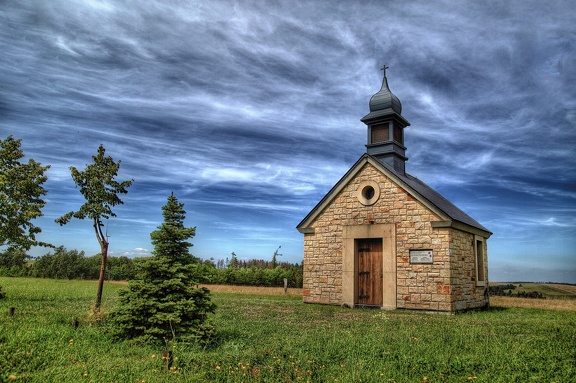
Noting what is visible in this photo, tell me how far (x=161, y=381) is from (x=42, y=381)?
1.57m

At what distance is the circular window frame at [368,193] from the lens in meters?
16.4

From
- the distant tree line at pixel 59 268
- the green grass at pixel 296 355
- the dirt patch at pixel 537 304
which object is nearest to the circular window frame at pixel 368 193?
the green grass at pixel 296 355

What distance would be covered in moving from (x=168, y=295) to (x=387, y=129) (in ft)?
43.9

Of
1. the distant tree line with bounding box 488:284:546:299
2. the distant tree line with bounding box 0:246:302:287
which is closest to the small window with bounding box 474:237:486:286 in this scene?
the distant tree line with bounding box 488:284:546:299

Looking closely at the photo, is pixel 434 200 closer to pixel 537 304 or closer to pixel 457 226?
pixel 457 226

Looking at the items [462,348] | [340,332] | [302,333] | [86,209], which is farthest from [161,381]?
[86,209]

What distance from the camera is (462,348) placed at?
25.0 ft

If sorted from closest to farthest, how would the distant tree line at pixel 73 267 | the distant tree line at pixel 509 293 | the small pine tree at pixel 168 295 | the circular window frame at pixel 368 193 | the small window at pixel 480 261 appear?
the small pine tree at pixel 168 295 → the circular window frame at pixel 368 193 → the small window at pixel 480 261 → the distant tree line at pixel 509 293 → the distant tree line at pixel 73 267

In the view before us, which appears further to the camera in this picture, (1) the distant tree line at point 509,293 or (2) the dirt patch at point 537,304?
(1) the distant tree line at point 509,293

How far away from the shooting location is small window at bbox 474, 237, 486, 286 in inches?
692

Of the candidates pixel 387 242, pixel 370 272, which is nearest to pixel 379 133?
pixel 387 242

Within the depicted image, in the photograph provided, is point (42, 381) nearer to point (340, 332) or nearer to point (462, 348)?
point (340, 332)

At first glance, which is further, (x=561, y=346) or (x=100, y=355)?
(x=561, y=346)

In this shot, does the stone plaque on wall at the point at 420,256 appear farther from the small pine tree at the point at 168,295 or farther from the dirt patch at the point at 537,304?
the small pine tree at the point at 168,295
